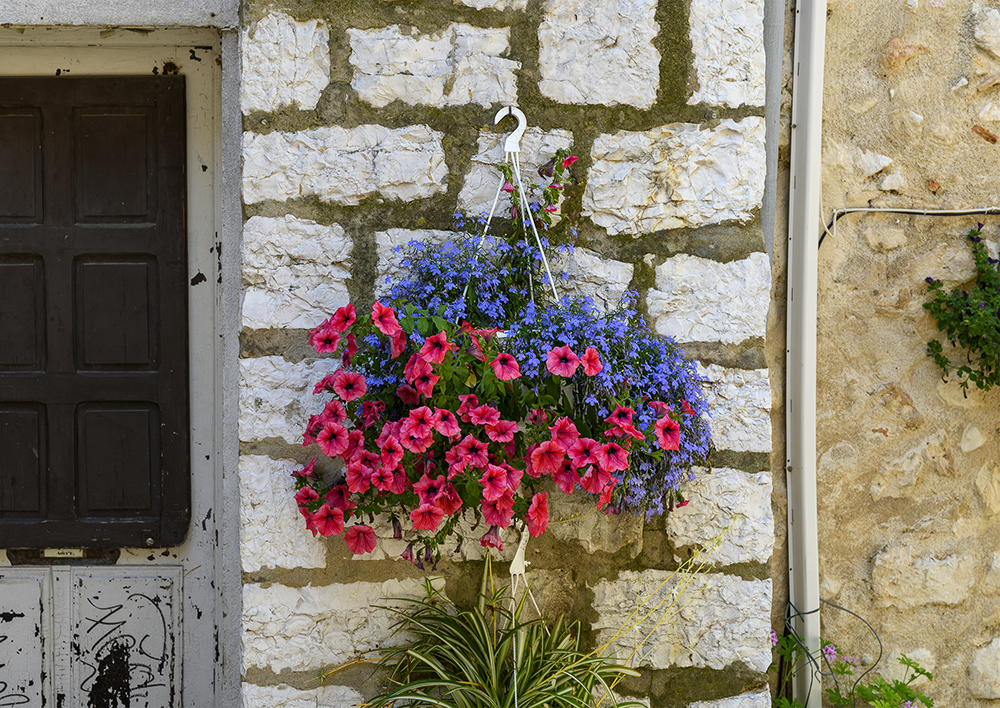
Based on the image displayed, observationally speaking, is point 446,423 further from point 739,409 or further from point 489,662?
point 739,409

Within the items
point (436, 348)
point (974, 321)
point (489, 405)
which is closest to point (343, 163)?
point (436, 348)

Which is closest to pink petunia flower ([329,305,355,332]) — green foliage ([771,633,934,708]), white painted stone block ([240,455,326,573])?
white painted stone block ([240,455,326,573])

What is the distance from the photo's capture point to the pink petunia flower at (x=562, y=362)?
1322mm

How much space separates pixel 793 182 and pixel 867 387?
2.18ft

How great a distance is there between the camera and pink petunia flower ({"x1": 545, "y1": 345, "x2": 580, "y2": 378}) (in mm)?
1322

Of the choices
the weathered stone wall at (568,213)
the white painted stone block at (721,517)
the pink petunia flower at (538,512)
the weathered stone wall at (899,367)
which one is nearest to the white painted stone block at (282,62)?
the weathered stone wall at (568,213)

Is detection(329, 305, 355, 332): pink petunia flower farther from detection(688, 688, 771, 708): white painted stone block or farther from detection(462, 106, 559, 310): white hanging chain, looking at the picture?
detection(688, 688, 771, 708): white painted stone block

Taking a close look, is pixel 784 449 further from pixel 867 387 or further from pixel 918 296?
pixel 918 296

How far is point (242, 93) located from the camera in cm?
159

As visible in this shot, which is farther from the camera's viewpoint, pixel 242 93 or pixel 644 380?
pixel 242 93

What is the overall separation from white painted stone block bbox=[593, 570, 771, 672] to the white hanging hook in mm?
1084

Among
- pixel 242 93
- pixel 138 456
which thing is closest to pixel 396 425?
pixel 242 93

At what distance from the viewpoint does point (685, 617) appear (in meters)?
1.70

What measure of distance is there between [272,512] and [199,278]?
0.88 metres
